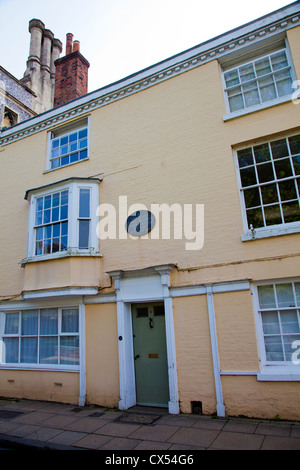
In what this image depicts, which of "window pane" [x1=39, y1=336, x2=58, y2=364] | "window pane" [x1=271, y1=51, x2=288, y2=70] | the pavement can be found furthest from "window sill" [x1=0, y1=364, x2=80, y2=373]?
"window pane" [x1=271, y1=51, x2=288, y2=70]

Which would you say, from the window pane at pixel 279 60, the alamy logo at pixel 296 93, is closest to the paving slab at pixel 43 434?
the alamy logo at pixel 296 93

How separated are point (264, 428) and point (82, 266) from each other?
5532 millimetres

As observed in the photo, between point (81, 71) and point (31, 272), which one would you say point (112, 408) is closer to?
point (31, 272)

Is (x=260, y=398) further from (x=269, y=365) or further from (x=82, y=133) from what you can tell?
(x=82, y=133)

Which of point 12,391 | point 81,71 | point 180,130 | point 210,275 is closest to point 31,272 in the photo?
point 12,391

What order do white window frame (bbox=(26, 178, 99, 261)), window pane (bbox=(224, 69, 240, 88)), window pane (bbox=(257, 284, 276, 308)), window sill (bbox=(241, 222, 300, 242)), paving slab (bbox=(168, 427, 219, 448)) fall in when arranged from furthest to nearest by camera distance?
white window frame (bbox=(26, 178, 99, 261)) < window pane (bbox=(224, 69, 240, 88)) < window pane (bbox=(257, 284, 276, 308)) < window sill (bbox=(241, 222, 300, 242)) < paving slab (bbox=(168, 427, 219, 448))

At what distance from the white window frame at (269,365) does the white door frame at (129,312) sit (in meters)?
1.89

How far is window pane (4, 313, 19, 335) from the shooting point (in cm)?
981

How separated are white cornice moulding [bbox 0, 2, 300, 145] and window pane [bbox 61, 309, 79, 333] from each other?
6.56 metres

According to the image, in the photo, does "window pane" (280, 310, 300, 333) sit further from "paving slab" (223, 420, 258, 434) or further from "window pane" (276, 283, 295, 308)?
"paving slab" (223, 420, 258, 434)

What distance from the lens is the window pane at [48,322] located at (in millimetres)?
9070

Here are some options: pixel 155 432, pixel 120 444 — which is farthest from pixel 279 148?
pixel 120 444

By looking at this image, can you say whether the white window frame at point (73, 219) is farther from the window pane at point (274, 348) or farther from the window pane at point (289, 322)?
the window pane at point (289, 322)

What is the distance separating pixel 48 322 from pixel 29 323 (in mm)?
824
